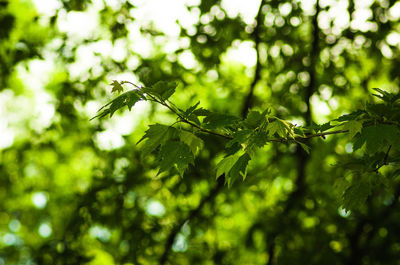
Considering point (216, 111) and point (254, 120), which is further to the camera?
point (216, 111)

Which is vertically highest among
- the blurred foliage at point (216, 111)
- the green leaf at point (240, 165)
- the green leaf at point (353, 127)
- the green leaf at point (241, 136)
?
the green leaf at point (353, 127)

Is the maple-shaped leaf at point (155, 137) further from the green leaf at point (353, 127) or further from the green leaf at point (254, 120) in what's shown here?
the green leaf at point (353, 127)

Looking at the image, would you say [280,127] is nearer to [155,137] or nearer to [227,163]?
[227,163]

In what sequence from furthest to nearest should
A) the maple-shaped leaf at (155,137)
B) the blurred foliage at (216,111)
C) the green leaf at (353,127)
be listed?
the blurred foliage at (216,111), the maple-shaped leaf at (155,137), the green leaf at (353,127)

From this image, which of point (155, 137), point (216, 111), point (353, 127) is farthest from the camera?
point (216, 111)

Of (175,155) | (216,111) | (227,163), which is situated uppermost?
(175,155)

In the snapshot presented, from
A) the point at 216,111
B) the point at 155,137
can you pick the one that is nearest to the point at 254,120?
the point at 155,137

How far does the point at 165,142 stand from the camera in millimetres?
1422

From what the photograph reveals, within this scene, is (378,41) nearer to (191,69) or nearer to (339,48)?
(339,48)

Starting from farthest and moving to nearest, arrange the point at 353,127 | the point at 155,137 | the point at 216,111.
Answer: the point at 216,111
the point at 155,137
the point at 353,127

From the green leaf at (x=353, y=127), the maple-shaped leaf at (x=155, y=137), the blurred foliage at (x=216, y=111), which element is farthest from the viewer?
the blurred foliage at (x=216, y=111)

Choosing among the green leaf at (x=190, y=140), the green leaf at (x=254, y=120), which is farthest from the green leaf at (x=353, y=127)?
the green leaf at (x=190, y=140)

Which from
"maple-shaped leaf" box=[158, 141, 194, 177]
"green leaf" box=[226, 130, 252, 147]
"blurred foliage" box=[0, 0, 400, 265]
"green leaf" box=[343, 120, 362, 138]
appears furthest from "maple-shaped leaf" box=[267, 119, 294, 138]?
"blurred foliage" box=[0, 0, 400, 265]

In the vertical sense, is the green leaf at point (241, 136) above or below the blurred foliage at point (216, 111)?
above
